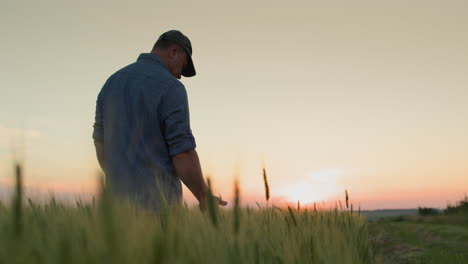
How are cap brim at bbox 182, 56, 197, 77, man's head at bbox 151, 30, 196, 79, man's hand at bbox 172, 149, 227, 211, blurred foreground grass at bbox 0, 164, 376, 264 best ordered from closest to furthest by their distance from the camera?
1. blurred foreground grass at bbox 0, 164, 376, 264
2. man's hand at bbox 172, 149, 227, 211
3. man's head at bbox 151, 30, 196, 79
4. cap brim at bbox 182, 56, 197, 77

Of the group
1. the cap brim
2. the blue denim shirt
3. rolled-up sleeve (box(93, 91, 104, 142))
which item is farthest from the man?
the cap brim

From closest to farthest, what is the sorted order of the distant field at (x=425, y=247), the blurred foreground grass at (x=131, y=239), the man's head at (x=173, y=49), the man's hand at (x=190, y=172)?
the blurred foreground grass at (x=131, y=239)
the man's hand at (x=190, y=172)
the man's head at (x=173, y=49)
the distant field at (x=425, y=247)

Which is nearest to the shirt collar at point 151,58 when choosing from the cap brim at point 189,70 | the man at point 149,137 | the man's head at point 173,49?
the man's head at point 173,49

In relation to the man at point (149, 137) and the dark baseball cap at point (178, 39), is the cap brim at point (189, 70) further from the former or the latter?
the man at point (149, 137)

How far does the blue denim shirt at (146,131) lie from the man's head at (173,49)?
425 mm

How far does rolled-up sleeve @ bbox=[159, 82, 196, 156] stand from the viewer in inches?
118

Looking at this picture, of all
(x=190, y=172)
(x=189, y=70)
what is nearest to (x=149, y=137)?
(x=190, y=172)

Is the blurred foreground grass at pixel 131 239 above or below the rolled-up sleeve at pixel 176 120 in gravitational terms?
below

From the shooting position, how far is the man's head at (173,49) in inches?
140

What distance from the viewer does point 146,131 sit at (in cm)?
308

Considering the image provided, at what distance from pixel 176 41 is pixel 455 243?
5.18m

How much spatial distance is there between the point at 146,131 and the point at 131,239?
2.14 m

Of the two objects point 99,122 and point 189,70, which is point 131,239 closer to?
point 99,122

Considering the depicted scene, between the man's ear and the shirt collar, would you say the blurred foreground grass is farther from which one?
the man's ear
